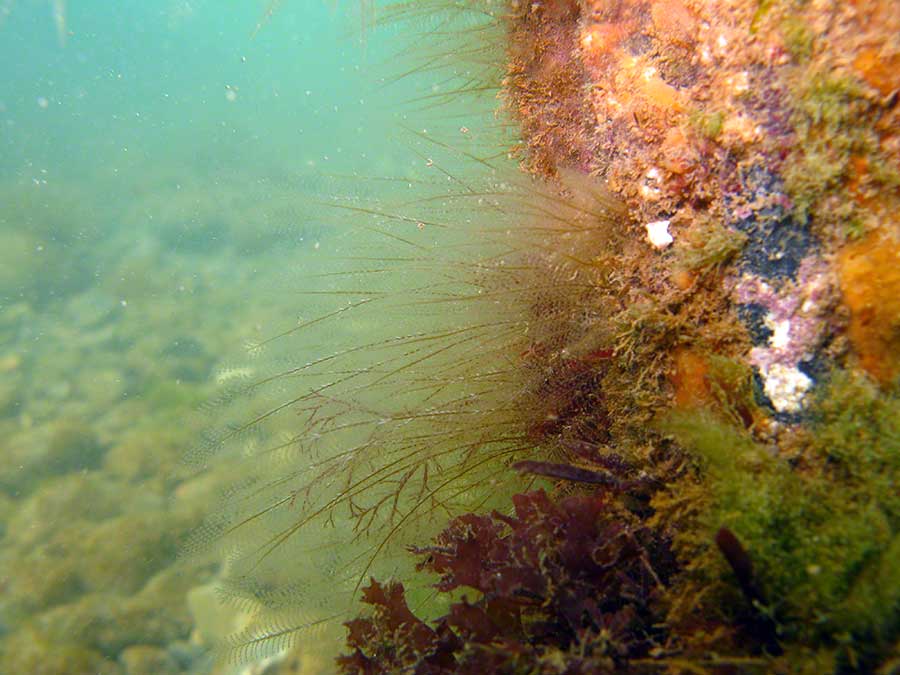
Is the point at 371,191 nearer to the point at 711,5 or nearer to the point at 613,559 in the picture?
the point at 711,5

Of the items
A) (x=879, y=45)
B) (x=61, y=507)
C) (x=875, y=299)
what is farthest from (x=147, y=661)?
(x=879, y=45)

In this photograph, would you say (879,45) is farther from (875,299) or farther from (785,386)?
(785,386)

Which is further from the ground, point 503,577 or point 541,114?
point 541,114

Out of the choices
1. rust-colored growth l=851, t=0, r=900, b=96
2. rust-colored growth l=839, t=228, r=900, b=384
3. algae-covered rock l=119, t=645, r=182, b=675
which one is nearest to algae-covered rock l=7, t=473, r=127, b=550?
algae-covered rock l=119, t=645, r=182, b=675

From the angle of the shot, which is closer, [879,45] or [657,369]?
[879,45]

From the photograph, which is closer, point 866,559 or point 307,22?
point 866,559

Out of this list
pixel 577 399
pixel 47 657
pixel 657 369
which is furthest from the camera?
pixel 47 657

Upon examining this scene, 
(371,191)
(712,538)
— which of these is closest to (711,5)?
(712,538)

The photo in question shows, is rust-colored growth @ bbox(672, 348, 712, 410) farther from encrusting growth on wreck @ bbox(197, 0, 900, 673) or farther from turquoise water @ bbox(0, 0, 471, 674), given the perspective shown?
turquoise water @ bbox(0, 0, 471, 674)
